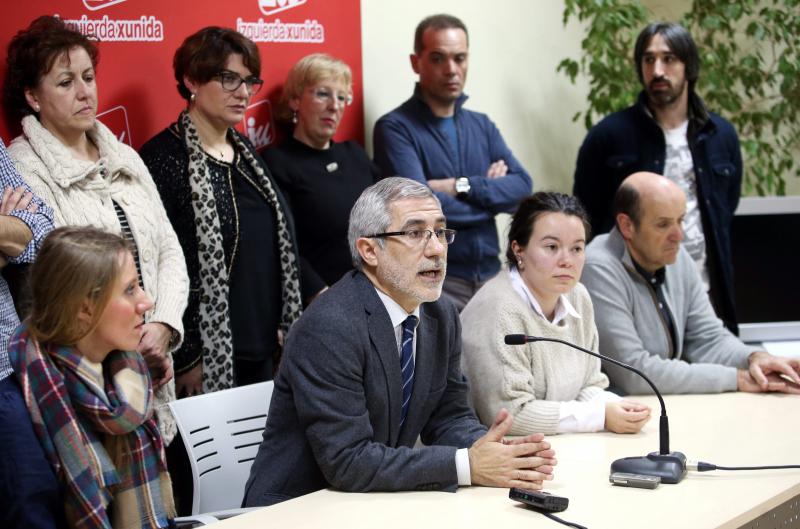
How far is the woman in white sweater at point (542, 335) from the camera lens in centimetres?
292

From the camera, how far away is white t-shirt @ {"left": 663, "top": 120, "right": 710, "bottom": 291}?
436cm

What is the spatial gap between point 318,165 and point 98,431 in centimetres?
165

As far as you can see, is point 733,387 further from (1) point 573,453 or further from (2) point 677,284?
(1) point 573,453

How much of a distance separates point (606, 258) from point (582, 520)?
153cm

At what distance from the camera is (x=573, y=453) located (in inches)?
107

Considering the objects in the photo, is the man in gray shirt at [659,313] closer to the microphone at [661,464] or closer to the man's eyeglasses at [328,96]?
the microphone at [661,464]

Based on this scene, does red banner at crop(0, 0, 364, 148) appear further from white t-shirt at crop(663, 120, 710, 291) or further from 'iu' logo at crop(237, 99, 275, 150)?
white t-shirt at crop(663, 120, 710, 291)

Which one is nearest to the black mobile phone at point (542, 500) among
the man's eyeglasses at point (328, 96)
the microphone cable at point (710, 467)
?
the microphone cable at point (710, 467)

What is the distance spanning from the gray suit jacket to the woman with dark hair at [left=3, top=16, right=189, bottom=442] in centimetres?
65

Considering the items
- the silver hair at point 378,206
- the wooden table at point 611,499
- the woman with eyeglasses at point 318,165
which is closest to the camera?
the wooden table at point 611,499

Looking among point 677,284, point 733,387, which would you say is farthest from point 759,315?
point 733,387

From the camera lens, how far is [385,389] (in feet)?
8.42

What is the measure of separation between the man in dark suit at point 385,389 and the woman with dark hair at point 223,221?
827 mm

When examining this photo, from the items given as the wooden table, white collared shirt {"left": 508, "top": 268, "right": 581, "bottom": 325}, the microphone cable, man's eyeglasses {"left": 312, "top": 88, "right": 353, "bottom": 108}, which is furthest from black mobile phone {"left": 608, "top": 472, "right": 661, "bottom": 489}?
man's eyeglasses {"left": 312, "top": 88, "right": 353, "bottom": 108}
